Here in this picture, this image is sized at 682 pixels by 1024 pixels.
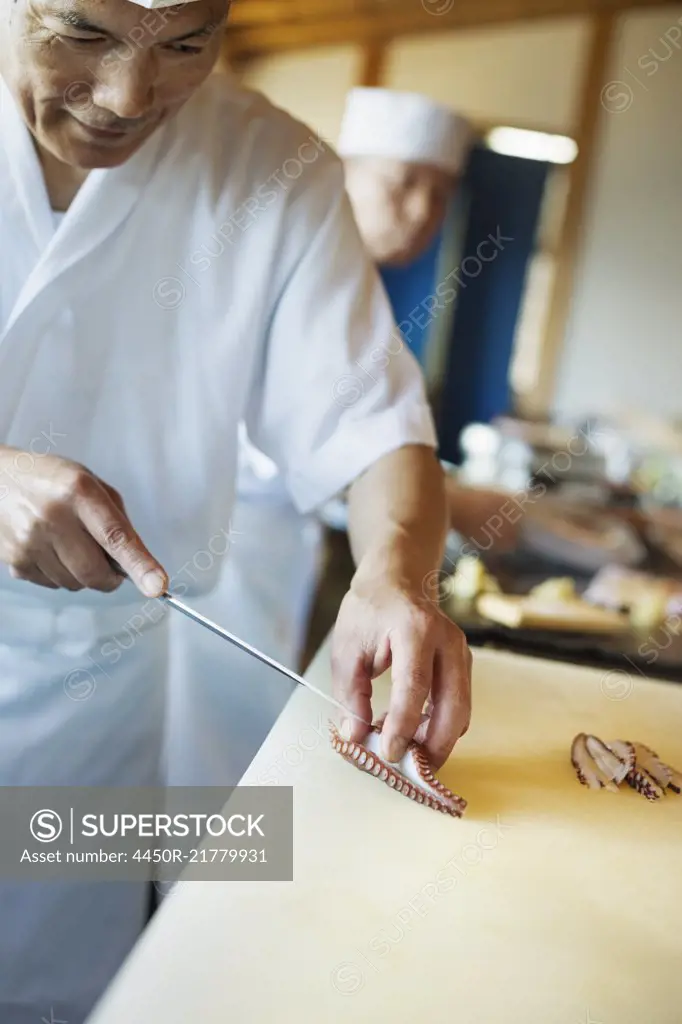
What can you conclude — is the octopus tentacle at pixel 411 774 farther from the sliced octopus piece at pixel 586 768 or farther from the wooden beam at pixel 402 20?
the wooden beam at pixel 402 20

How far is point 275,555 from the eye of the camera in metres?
1.82

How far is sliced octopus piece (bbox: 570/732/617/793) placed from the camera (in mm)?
927

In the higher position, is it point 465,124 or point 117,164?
point 465,124

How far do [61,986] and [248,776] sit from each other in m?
0.47

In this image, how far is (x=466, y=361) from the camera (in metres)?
4.91

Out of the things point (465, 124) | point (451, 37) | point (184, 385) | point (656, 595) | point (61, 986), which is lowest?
→ point (61, 986)

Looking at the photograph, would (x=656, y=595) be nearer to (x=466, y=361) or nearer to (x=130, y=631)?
(x=130, y=631)

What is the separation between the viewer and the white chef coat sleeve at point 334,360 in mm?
1083

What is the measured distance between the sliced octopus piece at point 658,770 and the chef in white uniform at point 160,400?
24cm

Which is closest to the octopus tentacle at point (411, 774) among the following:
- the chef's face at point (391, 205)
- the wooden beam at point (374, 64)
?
the chef's face at point (391, 205)

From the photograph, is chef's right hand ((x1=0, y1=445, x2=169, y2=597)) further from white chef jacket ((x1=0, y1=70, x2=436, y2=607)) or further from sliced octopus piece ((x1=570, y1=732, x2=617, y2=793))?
sliced octopus piece ((x1=570, y1=732, x2=617, y2=793))

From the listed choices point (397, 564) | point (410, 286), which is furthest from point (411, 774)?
point (410, 286)

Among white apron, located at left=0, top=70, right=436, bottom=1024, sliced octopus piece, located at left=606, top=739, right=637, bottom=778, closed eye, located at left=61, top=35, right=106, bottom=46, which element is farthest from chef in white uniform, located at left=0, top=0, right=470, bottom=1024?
sliced octopus piece, located at left=606, top=739, right=637, bottom=778

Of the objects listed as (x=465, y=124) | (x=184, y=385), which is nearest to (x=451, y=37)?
(x=465, y=124)
